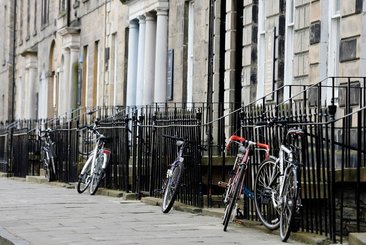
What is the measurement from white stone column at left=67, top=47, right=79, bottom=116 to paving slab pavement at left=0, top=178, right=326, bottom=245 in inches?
651

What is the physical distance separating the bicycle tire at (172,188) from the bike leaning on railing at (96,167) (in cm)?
479

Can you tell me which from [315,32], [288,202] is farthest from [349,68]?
[288,202]

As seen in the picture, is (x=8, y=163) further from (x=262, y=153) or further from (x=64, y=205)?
(x=262, y=153)

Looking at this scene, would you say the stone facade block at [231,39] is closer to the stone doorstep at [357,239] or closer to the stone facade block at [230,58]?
the stone facade block at [230,58]

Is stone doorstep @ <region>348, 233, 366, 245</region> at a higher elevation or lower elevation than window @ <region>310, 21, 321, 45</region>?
lower

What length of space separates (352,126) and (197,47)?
9.16 m

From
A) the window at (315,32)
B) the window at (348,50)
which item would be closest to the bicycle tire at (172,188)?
the window at (315,32)

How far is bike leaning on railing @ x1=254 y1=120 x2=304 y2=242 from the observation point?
11.9 metres

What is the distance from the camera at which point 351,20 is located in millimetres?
15055

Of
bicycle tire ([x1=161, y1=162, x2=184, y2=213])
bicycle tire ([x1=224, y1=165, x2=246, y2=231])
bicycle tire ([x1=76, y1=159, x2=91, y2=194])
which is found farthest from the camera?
bicycle tire ([x1=76, y1=159, x2=91, y2=194])

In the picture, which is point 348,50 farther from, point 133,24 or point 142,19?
point 133,24

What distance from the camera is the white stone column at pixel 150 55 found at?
26766 millimetres

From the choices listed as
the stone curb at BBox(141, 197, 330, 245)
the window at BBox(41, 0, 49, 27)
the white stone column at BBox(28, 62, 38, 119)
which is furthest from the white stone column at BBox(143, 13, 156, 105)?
the white stone column at BBox(28, 62, 38, 119)

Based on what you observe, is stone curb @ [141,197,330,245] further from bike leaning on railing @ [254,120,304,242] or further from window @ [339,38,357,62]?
window @ [339,38,357,62]
